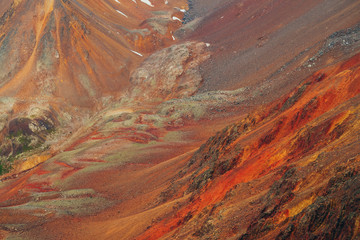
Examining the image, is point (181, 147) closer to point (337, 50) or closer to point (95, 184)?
point (95, 184)

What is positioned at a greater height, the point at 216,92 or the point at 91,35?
the point at 91,35

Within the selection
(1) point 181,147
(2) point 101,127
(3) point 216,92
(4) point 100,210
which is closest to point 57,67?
(2) point 101,127

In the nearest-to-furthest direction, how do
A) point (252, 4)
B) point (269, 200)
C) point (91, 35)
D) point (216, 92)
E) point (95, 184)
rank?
point (269, 200) → point (95, 184) → point (216, 92) → point (91, 35) → point (252, 4)

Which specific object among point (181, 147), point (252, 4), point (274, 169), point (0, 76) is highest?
point (0, 76)

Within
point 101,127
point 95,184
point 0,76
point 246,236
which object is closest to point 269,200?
point 246,236

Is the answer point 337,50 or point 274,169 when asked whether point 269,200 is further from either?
point 337,50

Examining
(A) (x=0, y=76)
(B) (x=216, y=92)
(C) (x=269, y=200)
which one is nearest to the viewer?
(C) (x=269, y=200)

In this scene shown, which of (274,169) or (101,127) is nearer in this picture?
(274,169)
